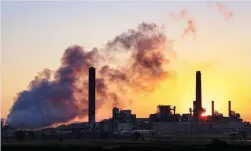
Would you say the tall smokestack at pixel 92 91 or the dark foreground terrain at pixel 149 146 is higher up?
the tall smokestack at pixel 92 91

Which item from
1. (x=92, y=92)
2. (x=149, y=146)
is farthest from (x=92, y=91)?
(x=149, y=146)

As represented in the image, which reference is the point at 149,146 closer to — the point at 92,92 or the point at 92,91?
the point at 92,91

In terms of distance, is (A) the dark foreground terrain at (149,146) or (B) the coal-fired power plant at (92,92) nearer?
(A) the dark foreground terrain at (149,146)

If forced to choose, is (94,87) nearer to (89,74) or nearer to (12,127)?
(89,74)

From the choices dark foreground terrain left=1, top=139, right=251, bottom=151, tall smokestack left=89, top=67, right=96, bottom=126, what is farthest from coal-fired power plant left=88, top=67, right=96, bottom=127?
dark foreground terrain left=1, top=139, right=251, bottom=151

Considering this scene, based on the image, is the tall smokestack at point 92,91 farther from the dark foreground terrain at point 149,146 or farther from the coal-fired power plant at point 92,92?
the dark foreground terrain at point 149,146

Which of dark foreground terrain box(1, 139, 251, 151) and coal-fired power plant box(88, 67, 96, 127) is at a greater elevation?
coal-fired power plant box(88, 67, 96, 127)

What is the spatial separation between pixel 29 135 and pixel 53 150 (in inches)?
3520

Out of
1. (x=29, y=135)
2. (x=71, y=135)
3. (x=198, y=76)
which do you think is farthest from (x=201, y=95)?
(x=29, y=135)

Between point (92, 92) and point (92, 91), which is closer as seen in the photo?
point (92, 91)

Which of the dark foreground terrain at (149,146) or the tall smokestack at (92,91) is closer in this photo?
the dark foreground terrain at (149,146)

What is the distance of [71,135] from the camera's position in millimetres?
172625

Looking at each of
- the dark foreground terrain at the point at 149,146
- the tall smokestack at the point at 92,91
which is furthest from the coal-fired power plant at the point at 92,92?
the dark foreground terrain at the point at 149,146

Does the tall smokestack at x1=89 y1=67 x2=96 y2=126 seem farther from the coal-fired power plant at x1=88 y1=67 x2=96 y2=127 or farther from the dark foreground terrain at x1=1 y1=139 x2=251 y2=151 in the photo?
the dark foreground terrain at x1=1 y1=139 x2=251 y2=151
